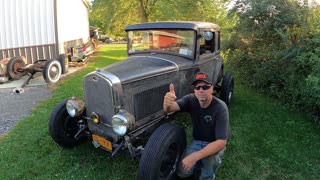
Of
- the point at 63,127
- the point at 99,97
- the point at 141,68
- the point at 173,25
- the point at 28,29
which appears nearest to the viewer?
the point at 99,97

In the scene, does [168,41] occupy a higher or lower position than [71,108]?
higher

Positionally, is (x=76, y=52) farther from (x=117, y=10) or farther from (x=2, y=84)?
(x=117, y=10)

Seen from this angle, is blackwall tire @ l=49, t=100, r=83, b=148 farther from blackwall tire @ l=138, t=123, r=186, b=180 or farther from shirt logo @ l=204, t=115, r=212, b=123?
shirt logo @ l=204, t=115, r=212, b=123

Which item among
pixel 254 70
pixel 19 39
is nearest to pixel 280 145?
pixel 254 70

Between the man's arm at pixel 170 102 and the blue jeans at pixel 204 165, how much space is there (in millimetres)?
495

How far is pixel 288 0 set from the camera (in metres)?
7.45

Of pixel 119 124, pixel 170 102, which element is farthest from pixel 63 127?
pixel 170 102

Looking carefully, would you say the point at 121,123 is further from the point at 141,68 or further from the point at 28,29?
the point at 28,29

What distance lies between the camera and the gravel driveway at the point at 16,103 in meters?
5.90

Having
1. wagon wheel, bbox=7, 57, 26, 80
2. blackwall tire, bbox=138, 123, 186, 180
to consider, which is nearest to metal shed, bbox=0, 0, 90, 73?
wagon wheel, bbox=7, 57, 26, 80

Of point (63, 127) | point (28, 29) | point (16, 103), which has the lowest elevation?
point (16, 103)

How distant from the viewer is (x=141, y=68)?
13.3ft

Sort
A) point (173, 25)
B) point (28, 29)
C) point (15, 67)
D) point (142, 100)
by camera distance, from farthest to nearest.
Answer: point (28, 29), point (15, 67), point (173, 25), point (142, 100)

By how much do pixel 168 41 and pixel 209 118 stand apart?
2042mm
